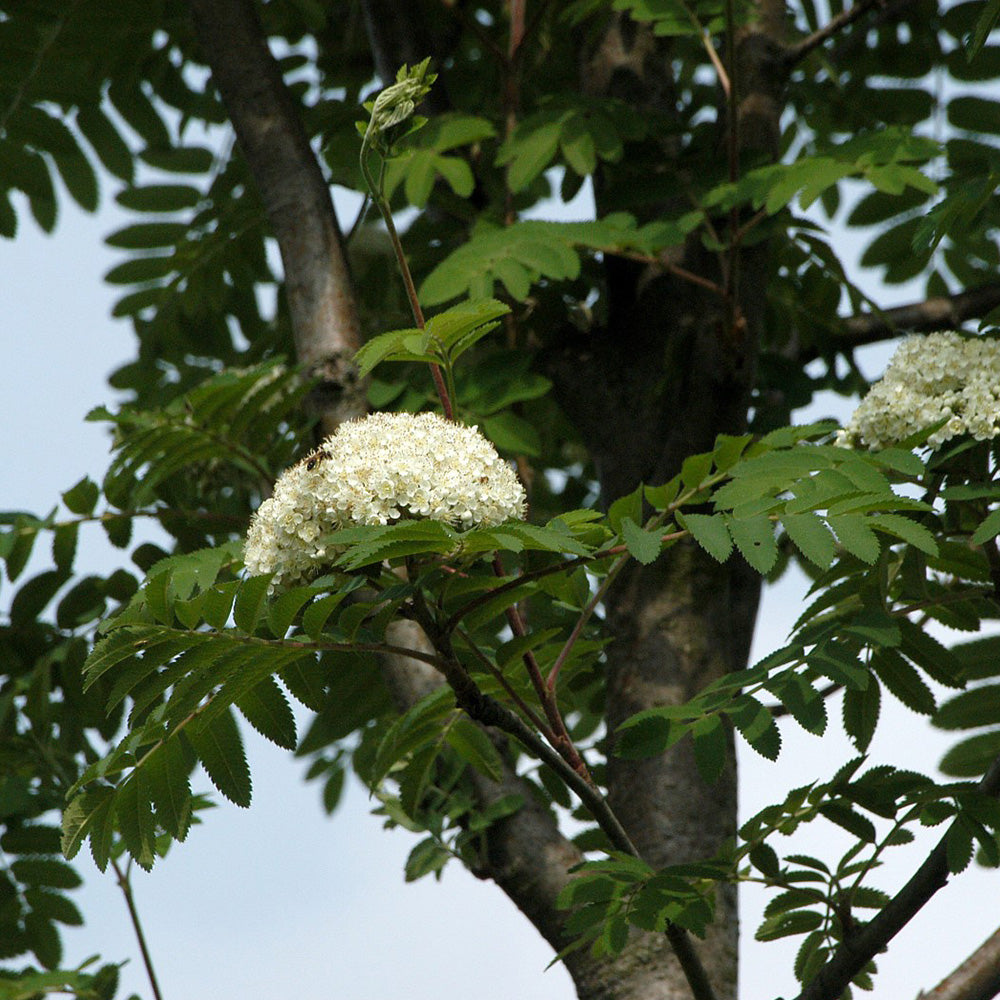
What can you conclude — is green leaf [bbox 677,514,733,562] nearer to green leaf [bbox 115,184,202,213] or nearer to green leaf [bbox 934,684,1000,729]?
green leaf [bbox 934,684,1000,729]

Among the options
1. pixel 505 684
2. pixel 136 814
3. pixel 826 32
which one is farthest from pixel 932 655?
pixel 826 32

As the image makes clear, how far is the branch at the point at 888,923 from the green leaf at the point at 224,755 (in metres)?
0.84

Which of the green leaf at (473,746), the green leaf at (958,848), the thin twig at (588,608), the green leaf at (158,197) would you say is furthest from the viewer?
the green leaf at (158,197)

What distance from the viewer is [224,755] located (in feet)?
5.63

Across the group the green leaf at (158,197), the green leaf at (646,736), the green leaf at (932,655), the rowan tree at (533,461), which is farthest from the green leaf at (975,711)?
the green leaf at (158,197)

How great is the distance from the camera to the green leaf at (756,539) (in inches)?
63.1

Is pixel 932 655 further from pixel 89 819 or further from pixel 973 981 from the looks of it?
pixel 89 819

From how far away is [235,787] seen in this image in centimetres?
171

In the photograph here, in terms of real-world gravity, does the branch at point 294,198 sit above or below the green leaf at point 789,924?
above

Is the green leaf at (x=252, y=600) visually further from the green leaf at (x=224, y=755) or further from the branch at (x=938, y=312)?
the branch at (x=938, y=312)

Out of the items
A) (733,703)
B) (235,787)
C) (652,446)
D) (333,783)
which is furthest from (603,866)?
(333,783)

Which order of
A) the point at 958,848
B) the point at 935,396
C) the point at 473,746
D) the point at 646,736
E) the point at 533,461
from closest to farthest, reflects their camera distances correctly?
the point at 958,848 → the point at 646,736 → the point at 935,396 → the point at 473,746 → the point at 533,461

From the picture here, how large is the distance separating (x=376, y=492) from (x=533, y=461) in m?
1.98

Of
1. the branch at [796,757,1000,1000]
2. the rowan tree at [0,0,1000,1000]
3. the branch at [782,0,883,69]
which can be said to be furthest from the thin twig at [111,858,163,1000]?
the branch at [782,0,883,69]
